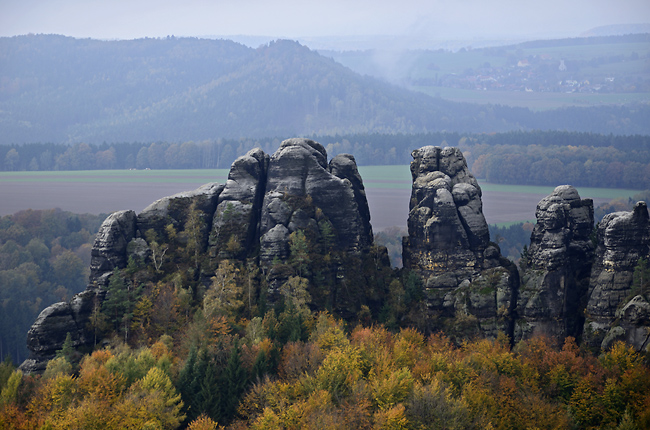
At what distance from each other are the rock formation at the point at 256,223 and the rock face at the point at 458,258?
783cm

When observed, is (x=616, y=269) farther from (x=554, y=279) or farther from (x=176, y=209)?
(x=176, y=209)

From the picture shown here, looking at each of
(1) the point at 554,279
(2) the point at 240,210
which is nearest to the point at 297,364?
(2) the point at 240,210

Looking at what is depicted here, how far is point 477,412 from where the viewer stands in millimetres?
71188

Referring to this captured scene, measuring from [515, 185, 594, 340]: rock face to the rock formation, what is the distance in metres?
19.9

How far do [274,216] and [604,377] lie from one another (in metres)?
42.6

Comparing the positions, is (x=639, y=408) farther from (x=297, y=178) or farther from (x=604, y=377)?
(x=297, y=178)

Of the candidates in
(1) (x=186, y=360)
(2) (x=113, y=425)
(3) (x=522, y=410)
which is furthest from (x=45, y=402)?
(3) (x=522, y=410)

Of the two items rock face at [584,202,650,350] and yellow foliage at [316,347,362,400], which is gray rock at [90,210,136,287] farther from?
rock face at [584,202,650,350]

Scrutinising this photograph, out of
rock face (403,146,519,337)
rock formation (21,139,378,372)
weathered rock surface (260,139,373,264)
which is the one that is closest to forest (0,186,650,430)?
rock formation (21,139,378,372)

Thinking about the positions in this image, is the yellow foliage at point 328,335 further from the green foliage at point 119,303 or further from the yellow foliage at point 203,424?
the green foliage at point 119,303

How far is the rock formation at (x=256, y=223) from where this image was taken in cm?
9419

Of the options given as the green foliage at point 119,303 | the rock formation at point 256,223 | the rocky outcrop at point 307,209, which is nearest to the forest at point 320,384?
the green foliage at point 119,303

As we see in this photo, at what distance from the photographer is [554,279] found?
8975 cm

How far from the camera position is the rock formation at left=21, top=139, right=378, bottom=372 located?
94188mm
